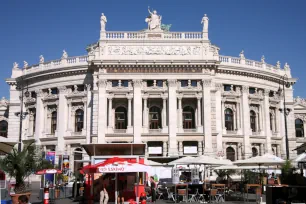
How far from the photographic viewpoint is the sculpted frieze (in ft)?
162

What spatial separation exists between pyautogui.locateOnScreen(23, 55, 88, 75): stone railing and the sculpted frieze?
4.78 meters

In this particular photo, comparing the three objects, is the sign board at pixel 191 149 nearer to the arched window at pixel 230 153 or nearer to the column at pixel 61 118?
the arched window at pixel 230 153

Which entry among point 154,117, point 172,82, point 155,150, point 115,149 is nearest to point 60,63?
point 154,117

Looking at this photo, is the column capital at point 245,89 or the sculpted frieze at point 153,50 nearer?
the sculpted frieze at point 153,50

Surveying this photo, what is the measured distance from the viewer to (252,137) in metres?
53.3

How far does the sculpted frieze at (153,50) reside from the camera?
4947 cm

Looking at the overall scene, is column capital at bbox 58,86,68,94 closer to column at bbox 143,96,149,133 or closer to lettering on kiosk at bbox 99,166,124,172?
column at bbox 143,96,149,133

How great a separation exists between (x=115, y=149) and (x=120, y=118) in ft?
88.8

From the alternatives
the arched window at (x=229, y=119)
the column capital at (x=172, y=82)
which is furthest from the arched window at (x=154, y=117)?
the arched window at (x=229, y=119)

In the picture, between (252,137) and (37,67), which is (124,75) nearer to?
(37,67)

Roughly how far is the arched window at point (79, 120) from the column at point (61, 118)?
1.40 m

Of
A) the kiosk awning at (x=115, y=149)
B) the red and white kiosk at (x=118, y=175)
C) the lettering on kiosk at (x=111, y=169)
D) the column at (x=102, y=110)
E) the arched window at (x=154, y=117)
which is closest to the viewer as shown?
the lettering on kiosk at (x=111, y=169)

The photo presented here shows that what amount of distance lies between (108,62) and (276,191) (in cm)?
3365

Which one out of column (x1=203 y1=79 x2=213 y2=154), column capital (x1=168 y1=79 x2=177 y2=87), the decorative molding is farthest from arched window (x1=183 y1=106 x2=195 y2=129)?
the decorative molding
